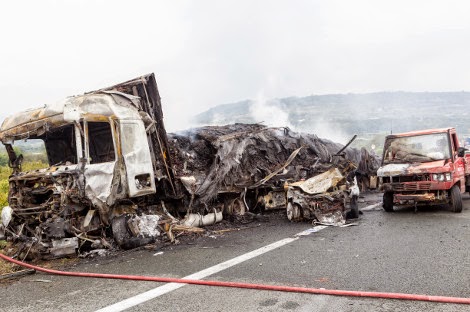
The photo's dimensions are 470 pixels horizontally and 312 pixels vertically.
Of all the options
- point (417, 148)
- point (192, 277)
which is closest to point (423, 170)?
point (417, 148)

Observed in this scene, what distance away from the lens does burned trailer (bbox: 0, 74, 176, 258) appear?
6.65m

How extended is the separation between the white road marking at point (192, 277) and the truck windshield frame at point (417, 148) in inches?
173

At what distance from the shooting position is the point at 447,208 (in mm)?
9820

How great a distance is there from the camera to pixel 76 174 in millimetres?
6641

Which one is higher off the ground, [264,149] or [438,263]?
[264,149]

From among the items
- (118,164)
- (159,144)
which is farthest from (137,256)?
(159,144)

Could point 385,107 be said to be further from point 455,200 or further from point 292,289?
point 292,289

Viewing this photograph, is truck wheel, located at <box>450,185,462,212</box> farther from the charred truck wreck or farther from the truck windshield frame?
the charred truck wreck

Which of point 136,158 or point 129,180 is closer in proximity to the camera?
point 129,180

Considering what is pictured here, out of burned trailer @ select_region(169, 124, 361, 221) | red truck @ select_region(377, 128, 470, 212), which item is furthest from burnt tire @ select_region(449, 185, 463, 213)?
burned trailer @ select_region(169, 124, 361, 221)

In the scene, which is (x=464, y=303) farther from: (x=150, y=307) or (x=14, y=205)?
(x=14, y=205)

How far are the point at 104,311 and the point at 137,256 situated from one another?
248 cm

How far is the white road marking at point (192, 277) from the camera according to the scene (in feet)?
14.1

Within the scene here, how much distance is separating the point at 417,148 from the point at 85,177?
7828 millimetres
